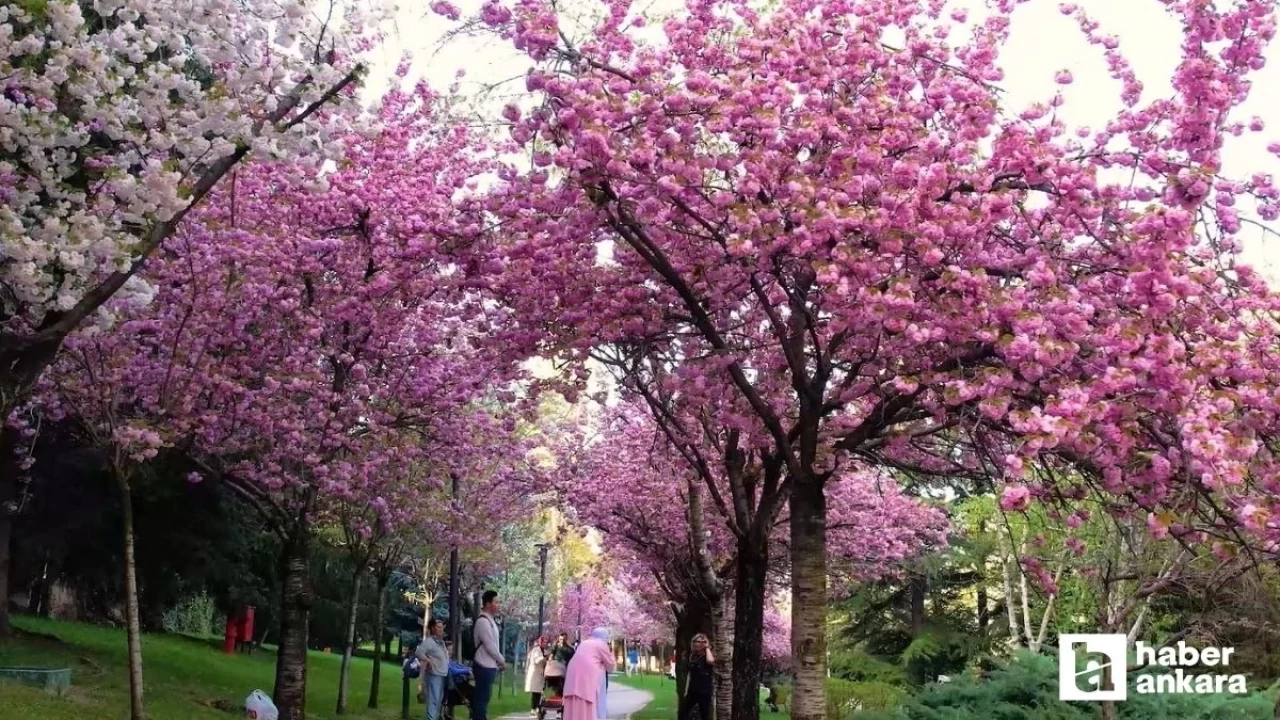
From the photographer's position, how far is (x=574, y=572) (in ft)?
197

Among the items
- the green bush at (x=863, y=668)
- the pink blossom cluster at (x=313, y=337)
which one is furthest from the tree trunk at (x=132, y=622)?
the green bush at (x=863, y=668)

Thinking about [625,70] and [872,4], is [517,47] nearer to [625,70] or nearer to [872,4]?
[625,70]

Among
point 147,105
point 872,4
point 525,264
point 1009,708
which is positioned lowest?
point 1009,708

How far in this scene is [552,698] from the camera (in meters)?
19.8

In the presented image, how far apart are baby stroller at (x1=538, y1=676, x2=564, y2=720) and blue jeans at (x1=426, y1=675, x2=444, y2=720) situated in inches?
85.8

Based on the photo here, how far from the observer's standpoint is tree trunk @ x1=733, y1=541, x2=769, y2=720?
1309 cm

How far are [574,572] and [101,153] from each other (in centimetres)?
5261

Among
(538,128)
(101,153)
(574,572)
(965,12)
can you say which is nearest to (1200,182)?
(965,12)

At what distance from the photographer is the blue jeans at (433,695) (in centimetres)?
1458

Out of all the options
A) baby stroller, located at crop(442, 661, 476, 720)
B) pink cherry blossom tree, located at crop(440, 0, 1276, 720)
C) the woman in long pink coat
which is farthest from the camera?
baby stroller, located at crop(442, 661, 476, 720)

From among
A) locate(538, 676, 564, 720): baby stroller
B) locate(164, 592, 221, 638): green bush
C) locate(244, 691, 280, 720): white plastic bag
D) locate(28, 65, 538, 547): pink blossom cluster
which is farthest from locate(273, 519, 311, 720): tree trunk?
locate(164, 592, 221, 638): green bush

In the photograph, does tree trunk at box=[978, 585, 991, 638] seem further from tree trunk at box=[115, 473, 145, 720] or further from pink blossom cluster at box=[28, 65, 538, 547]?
tree trunk at box=[115, 473, 145, 720]

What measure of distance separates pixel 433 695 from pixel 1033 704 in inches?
303

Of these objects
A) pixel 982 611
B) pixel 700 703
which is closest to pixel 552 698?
pixel 700 703
